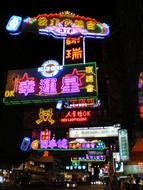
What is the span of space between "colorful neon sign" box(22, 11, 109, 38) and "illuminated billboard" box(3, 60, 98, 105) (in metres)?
2.56

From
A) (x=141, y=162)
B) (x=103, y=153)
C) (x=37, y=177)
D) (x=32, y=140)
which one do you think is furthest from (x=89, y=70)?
(x=37, y=177)

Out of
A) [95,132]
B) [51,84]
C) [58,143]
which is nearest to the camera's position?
[51,84]

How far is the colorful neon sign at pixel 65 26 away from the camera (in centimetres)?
1948

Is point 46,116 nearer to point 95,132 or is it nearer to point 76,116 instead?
point 76,116

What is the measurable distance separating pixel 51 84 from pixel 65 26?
4.62m

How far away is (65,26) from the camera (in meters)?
19.7

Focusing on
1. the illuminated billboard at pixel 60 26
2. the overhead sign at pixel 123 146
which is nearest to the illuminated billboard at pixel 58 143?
the overhead sign at pixel 123 146

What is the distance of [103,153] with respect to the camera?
39531mm

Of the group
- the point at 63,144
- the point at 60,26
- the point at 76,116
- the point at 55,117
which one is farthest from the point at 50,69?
the point at 63,144

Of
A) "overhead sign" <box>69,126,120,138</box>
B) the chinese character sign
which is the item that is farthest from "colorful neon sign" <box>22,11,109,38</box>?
"overhead sign" <box>69,126,120,138</box>

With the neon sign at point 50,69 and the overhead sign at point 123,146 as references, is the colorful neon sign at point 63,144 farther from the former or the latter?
the neon sign at point 50,69

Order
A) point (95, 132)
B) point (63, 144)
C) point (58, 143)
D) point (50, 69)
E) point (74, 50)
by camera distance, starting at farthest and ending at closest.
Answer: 1. point (63, 144)
2. point (58, 143)
3. point (95, 132)
4. point (74, 50)
5. point (50, 69)

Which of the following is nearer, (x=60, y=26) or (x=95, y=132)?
(x=60, y=26)

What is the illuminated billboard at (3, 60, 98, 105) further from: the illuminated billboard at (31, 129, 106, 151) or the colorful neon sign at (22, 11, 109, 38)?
the illuminated billboard at (31, 129, 106, 151)
